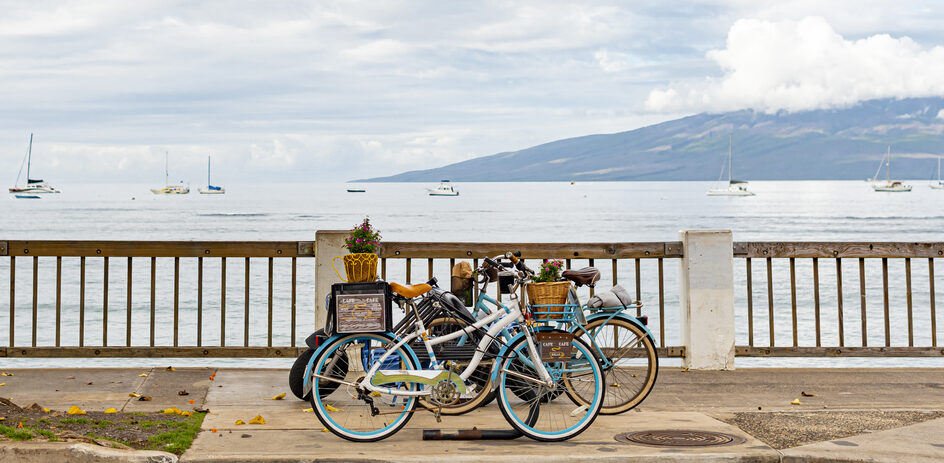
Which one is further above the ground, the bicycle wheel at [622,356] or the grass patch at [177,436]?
the bicycle wheel at [622,356]

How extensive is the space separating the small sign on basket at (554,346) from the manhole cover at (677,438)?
0.60 metres

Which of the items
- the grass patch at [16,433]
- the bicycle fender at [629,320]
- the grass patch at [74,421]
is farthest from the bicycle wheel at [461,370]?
the grass patch at [16,433]

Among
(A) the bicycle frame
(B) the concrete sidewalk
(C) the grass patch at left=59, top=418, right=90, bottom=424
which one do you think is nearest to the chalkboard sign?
(A) the bicycle frame

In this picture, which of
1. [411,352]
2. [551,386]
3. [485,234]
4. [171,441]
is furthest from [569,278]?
[485,234]

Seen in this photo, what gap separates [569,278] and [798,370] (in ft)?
10.3

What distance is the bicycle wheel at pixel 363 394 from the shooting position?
5.61 meters

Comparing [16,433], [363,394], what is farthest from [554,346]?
[16,433]

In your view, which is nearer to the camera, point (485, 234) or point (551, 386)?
point (551, 386)

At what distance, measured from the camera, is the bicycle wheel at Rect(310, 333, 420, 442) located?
18.4 ft

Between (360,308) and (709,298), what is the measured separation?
3.63 m

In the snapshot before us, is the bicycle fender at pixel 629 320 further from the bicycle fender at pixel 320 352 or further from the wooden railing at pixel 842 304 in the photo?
the wooden railing at pixel 842 304

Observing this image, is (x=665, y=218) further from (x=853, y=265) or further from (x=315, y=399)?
(x=315, y=399)

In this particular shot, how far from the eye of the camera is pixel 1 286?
38219mm

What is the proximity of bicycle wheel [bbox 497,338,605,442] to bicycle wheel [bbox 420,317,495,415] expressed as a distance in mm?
167
